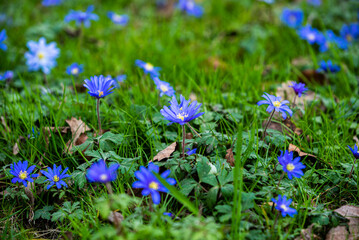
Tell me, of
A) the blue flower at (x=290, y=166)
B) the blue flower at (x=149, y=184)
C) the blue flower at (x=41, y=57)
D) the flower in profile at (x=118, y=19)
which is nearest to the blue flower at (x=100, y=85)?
the blue flower at (x=149, y=184)

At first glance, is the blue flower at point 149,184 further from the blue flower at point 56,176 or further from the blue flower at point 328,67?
the blue flower at point 328,67

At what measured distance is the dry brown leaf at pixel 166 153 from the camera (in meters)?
1.71

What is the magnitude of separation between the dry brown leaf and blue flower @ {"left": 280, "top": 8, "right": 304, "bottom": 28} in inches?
95.6

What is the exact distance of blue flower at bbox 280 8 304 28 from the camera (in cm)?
346

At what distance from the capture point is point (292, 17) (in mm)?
3549

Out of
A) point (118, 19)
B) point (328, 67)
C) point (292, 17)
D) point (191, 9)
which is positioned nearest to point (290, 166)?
point (328, 67)

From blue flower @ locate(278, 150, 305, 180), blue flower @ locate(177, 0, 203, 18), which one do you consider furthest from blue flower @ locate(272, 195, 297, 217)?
blue flower @ locate(177, 0, 203, 18)

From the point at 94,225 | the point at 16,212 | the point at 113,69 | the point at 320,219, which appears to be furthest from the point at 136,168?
the point at 113,69

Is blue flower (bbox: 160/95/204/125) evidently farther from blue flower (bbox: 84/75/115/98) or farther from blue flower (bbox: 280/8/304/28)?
blue flower (bbox: 280/8/304/28)

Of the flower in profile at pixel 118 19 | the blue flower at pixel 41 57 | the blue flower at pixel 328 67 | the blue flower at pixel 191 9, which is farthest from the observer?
the blue flower at pixel 191 9

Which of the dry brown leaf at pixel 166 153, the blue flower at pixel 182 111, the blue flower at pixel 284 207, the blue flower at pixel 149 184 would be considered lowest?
the blue flower at pixel 284 207

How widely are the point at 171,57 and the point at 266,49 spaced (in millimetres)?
1074

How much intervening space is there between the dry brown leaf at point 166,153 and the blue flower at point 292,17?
2428mm

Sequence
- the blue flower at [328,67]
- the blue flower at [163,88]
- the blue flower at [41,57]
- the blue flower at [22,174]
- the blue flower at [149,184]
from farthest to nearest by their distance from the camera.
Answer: the blue flower at [41,57], the blue flower at [328,67], the blue flower at [163,88], the blue flower at [22,174], the blue flower at [149,184]
